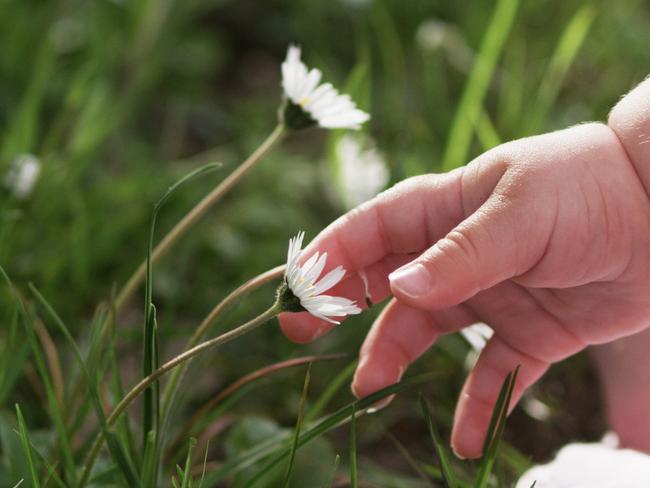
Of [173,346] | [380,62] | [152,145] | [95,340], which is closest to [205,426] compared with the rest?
[95,340]

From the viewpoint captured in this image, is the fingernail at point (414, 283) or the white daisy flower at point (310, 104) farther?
the white daisy flower at point (310, 104)

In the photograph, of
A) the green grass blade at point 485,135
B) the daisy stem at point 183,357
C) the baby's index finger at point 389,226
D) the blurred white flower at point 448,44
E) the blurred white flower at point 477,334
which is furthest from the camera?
the blurred white flower at point 448,44

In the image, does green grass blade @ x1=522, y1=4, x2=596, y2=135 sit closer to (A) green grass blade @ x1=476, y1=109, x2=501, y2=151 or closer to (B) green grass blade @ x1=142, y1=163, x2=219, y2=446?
(A) green grass blade @ x1=476, y1=109, x2=501, y2=151

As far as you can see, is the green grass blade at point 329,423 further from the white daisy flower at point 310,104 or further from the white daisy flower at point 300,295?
the white daisy flower at point 310,104

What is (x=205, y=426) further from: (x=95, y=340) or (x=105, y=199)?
(x=105, y=199)

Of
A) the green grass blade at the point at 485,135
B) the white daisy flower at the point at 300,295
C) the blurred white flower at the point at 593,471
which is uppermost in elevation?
the white daisy flower at the point at 300,295

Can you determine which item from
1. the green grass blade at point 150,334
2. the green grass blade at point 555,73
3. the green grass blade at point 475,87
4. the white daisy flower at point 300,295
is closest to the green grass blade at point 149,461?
the green grass blade at point 150,334
